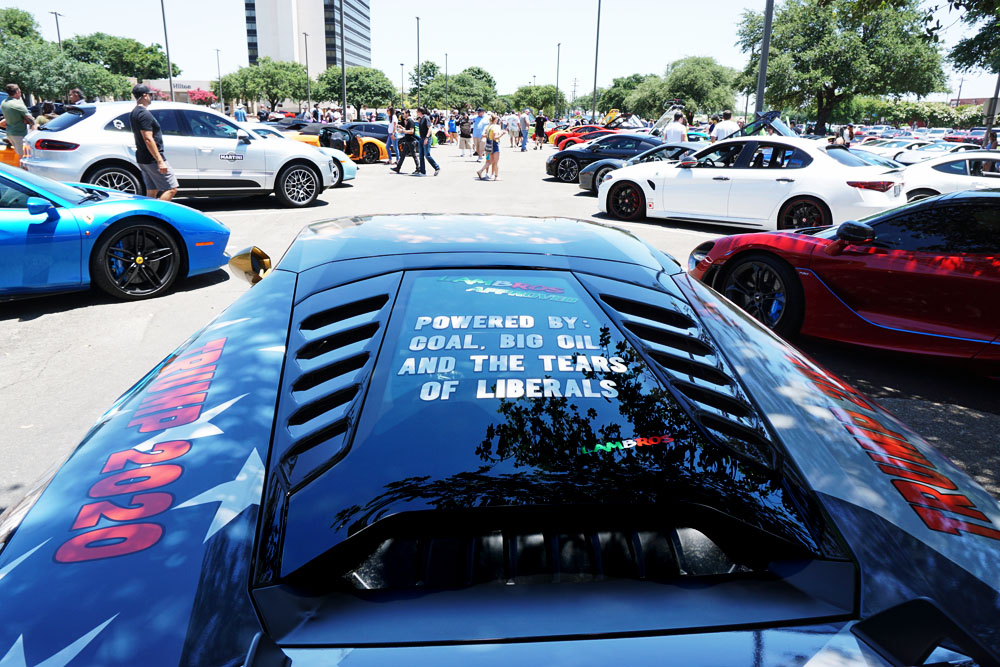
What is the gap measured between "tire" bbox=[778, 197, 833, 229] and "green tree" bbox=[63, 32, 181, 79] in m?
119

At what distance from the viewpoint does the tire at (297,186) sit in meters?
12.0

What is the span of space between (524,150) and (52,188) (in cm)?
2598

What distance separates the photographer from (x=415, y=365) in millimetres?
1663

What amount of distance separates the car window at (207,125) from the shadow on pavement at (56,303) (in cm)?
536

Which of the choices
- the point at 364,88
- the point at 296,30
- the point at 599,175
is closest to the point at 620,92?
the point at 364,88

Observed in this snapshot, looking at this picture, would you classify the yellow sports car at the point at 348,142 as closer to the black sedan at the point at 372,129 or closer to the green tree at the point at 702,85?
the black sedan at the point at 372,129

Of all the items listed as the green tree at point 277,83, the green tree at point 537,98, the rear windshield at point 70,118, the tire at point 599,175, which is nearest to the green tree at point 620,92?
the green tree at point 537,98

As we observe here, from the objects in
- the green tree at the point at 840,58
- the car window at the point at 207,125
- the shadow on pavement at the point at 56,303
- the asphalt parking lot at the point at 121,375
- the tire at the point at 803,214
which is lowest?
the asphalt parking lot at the point at 121,375

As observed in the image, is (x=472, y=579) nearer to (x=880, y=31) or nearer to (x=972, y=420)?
(x=972, y=420)

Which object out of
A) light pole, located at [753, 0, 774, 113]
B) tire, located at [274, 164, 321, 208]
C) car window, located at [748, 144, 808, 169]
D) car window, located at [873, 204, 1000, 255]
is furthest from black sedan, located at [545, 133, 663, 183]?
car window, located at [873, 204, 1000, 255]

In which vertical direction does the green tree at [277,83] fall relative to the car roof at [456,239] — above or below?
above

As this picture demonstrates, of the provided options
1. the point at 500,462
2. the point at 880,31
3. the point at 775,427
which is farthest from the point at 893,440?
the point at 880,31

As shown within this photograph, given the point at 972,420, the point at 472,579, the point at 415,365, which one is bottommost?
the point at 972,420

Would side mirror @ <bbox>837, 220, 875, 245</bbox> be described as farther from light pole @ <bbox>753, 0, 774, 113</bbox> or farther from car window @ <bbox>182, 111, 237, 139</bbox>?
light pole @ <bbox>753, 0, 774, 113</bbox>
